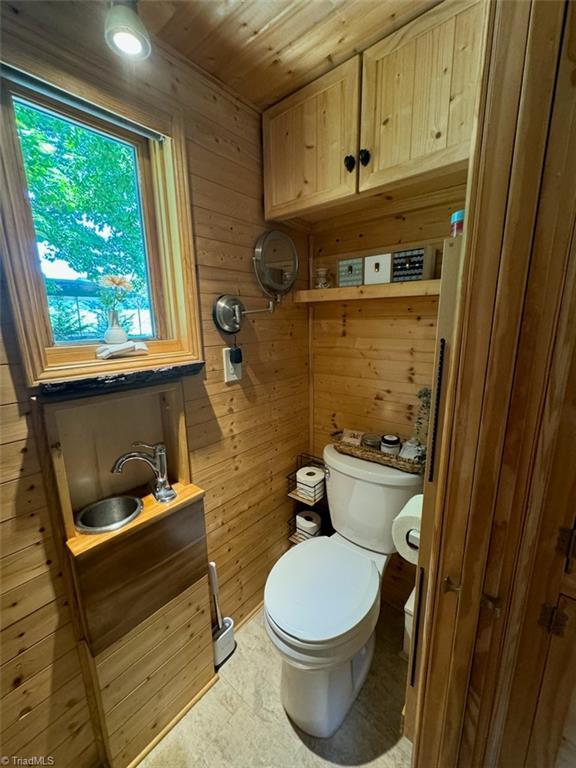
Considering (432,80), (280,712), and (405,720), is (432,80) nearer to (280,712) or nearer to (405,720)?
(405,720)

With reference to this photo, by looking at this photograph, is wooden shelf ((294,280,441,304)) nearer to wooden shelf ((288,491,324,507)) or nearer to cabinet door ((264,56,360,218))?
cabinet door ((264,56,360,218))

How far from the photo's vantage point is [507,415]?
1.63 ft

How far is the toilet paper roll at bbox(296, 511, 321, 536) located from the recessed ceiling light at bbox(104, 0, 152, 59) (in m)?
1.98

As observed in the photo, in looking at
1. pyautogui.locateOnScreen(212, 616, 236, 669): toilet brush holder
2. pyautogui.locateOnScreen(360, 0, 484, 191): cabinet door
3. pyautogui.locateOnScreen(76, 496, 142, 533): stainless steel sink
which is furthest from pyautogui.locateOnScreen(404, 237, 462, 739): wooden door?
pyautogui.locateOnScreen(212, 616, 236, 669): toilet brush holder

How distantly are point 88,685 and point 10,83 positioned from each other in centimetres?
179

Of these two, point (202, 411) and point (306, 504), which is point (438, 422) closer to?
point (202, 411)

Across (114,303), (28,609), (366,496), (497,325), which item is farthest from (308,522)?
(497,325)

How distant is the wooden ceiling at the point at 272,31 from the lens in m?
0.91

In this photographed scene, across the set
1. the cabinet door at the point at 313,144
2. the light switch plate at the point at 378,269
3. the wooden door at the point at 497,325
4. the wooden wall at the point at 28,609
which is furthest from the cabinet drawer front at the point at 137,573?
the cabinet door at the point at 313,144

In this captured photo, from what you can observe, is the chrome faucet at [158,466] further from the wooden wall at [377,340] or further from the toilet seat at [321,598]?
the wooden wall at [377,340]

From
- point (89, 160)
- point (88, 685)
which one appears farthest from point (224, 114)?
point (88, 685)

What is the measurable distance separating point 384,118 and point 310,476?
1.57 m

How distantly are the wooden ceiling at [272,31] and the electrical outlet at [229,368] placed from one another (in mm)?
1016

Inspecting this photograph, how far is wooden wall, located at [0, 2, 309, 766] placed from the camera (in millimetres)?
853
